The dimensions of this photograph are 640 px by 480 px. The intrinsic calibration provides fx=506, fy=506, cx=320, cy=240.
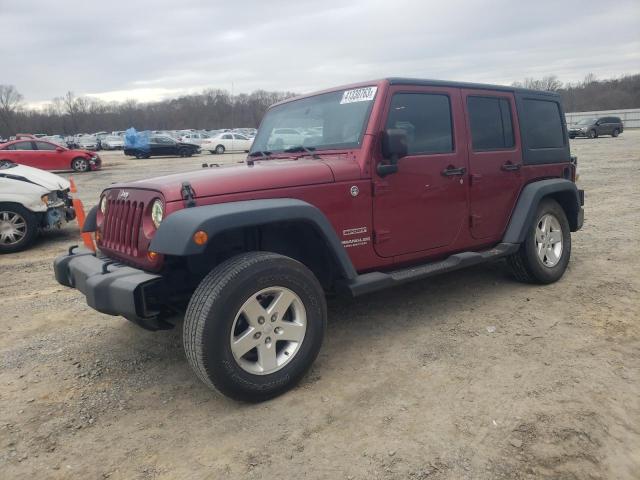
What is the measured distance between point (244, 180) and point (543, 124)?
3570 millimetres

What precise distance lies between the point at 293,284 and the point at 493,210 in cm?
245

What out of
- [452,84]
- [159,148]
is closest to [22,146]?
[159,148]

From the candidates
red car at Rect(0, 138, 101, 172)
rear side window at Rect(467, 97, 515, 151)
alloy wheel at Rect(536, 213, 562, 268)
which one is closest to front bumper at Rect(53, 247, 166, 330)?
rear side window at Rect(467, 97, 515, 151)

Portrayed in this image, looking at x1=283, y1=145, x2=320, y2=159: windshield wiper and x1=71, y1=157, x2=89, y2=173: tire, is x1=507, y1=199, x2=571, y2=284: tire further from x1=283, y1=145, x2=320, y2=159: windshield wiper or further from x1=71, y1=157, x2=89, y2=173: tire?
x1=71, y1=157, x2=89, y2=173: tire

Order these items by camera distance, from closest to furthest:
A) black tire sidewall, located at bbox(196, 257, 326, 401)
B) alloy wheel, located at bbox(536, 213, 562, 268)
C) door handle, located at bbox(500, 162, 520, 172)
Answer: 1. black tire sidewall, located at bbox(196, 257, 326, 401)
2. door handle, located at bbox(500, 162, 520, 172)
3. alloy wheel, located at bbox(536, 213, 562, 268)

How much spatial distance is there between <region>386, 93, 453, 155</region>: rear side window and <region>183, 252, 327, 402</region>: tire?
1523 millimetres

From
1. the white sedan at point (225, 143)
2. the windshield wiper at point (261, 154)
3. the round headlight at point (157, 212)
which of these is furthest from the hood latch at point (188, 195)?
the white sedan at point (225, 143)

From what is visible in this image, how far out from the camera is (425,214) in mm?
4074

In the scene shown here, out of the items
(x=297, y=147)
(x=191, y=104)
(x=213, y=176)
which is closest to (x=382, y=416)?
(x=213, y=176)

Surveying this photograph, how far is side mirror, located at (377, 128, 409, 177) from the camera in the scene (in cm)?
358

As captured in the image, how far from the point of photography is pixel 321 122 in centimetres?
411

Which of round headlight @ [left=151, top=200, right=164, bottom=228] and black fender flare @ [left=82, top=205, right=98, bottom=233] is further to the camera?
black fender flare @ [left=82, top=205, right=98, bottom=233]

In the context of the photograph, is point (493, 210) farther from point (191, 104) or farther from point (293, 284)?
point (191, 104)

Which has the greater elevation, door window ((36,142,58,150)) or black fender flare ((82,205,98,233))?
door window ((36,142,58,150))
